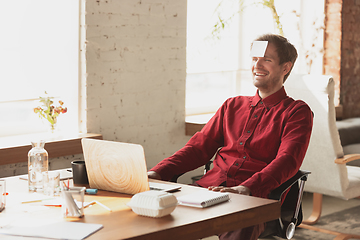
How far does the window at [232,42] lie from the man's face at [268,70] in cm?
213

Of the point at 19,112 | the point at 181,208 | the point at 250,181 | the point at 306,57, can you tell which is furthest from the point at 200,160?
the point at 306,57

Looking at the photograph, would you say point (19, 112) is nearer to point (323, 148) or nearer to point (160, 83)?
point (160, 83)

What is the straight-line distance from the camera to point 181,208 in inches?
69.3

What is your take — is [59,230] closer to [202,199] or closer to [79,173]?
[202,199]

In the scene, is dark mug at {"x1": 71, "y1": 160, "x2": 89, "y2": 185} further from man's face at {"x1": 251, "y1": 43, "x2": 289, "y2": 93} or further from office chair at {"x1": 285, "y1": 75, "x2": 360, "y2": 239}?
office chair at {"x1": 285, "y1": 75, "x2": 360, "y2": 239}

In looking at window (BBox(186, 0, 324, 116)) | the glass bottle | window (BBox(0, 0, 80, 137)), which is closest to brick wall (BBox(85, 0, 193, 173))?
window (BBox(0, 0, 80, 137))

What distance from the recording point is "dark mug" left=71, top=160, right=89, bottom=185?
6.91 ft

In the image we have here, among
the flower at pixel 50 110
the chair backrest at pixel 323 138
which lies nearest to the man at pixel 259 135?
the chair backrest at pixel 323 138

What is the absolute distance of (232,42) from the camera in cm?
517

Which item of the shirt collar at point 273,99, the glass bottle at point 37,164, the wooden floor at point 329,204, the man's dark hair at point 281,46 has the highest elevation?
the man's dark hair at point 281,46

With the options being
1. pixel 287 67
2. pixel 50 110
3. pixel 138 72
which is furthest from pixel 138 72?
pixel 287 67

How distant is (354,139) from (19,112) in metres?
3.13

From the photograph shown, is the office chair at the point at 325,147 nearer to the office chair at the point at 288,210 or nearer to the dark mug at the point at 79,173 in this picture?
the office chair at the point at 288,210

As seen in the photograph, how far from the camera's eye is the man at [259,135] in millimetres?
2414
